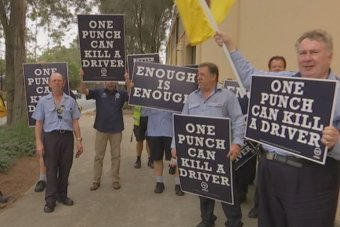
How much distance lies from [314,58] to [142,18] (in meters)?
21.9

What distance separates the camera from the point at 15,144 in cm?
976

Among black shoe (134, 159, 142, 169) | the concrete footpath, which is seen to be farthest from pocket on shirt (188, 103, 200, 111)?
black shoe (134, 159, 142, 169)

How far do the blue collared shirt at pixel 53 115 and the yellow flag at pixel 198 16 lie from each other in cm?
225

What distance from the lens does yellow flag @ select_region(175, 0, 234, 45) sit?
4.54 metres

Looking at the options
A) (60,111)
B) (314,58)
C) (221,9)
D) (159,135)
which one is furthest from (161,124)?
(314,58)

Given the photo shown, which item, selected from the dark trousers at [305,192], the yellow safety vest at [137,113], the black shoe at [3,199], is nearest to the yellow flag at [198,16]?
the dark trousers at [305,192]

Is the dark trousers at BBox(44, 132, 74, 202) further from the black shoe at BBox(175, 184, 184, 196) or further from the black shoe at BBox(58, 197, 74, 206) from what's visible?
the black shoe at BBox(175, 184, 184, 196)

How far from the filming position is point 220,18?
4.58 m

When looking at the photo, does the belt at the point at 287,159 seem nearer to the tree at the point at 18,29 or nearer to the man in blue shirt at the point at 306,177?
the man in blue shirt at the point at 306,177

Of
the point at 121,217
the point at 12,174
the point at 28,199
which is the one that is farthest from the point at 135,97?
the point at 12,174

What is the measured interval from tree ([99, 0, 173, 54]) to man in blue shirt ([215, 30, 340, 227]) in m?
18.9

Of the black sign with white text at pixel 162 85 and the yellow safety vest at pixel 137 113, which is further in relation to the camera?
the yellow safety vest at pixel 137 113

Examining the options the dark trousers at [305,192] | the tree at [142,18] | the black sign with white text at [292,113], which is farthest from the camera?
the tree at [142,18]

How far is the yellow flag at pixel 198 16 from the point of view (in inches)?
179
